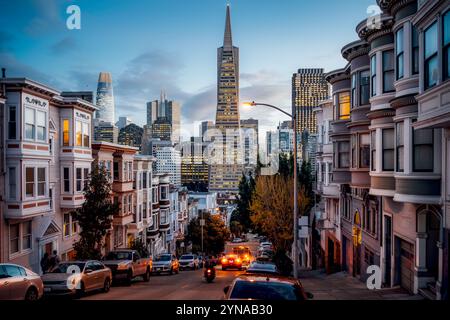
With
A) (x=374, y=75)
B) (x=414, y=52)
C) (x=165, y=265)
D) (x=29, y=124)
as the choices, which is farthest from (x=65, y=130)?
(x=414, y=52)

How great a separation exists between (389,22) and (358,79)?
5289 mm

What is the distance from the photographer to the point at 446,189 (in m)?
16.1

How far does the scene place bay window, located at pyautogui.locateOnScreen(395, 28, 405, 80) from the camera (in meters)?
18.8

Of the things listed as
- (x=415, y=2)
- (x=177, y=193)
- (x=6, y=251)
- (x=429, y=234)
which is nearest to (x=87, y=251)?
(x=6, y=251)

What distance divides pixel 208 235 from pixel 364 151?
59.7 meters

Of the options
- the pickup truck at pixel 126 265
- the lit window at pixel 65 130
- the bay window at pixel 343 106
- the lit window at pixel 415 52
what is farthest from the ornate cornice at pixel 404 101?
the lit window at pixel 65 130

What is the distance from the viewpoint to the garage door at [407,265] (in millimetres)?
19842

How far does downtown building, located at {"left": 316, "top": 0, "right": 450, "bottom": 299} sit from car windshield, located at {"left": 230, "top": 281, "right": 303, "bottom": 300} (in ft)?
22.1

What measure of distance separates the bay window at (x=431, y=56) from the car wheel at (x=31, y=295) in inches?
507

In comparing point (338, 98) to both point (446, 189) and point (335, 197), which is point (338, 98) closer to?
point (335, 197)

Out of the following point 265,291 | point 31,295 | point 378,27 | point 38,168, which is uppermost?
point 378,27

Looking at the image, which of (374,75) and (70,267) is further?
(374,75)

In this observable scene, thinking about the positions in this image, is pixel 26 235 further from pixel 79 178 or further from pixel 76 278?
pixel 76 278

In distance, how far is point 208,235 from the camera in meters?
84.0
